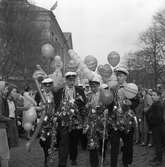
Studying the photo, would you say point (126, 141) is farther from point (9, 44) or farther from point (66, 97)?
point (9, 44)

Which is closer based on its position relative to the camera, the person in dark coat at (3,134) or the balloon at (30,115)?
the person in dark coat at (3,134)

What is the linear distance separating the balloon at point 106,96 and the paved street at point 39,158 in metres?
1.89

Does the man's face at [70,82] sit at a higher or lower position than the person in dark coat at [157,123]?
higher

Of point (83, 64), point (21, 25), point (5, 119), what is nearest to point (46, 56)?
point (83, 64)

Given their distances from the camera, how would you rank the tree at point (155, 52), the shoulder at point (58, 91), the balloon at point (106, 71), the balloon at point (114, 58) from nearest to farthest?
1. the shoulder at point (58, 91)
2. the balloon at point (106, 71)
3. the balloon at point (114, 58)
4. the tree at point (155, 52)

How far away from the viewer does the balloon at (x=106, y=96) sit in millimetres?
6809

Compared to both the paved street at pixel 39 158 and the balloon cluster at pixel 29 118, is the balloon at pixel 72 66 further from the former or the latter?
the paved street at pixel 39 158

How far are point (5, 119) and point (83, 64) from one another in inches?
132

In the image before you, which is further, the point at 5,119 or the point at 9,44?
the point at 9,44

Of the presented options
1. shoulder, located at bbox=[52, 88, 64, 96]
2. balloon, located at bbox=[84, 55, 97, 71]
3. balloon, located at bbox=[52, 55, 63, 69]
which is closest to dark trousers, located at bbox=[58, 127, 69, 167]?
shoulder, located at bbox=[52, 88, 64, 96]

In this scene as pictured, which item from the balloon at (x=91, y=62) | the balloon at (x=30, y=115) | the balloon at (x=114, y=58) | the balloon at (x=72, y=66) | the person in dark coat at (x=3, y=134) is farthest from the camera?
the balloon at (x=72, y=66)

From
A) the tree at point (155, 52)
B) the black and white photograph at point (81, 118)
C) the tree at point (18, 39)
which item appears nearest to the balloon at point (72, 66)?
the black and white photograph at point (81, 118)

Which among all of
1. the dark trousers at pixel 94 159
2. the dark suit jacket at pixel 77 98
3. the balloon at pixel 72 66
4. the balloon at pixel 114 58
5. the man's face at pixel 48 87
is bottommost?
the dark trousers at pixel 94 159

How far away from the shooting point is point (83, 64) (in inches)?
369
